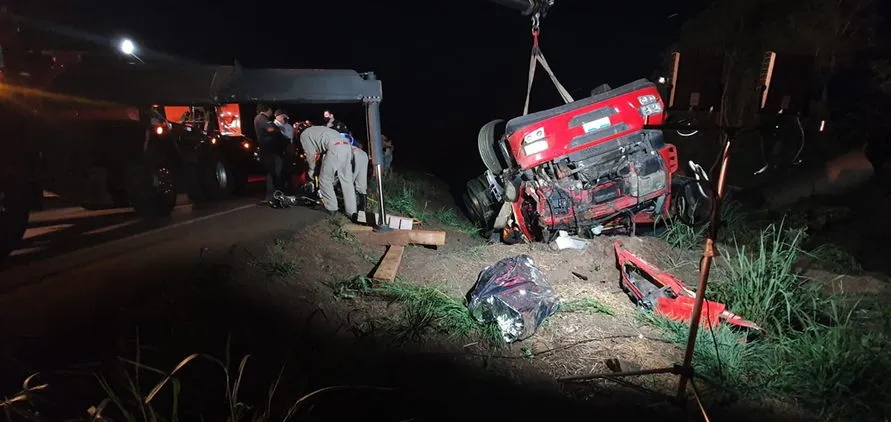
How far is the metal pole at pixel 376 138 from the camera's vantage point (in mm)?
6160

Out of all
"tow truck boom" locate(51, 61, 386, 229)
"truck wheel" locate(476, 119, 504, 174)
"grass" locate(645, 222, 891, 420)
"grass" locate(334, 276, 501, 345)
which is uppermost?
"tow truck boom" locate(51, 61, 386, 229)

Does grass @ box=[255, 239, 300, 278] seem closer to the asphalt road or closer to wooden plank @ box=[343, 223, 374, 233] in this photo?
the asphalt road

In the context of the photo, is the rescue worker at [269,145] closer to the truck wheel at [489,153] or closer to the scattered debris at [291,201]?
the scattered debris at [291,201]

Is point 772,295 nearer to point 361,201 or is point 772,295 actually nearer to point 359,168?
point 359,168

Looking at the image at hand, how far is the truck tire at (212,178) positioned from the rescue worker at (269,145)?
1.37 m

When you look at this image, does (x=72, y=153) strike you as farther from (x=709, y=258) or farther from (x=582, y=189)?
(x=709, y=258)

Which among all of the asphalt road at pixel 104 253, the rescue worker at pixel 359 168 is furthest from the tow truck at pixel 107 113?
the rescue worker at pixel 359 168

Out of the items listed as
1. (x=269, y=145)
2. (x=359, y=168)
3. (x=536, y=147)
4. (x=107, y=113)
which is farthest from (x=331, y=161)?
(x=107, y=113)

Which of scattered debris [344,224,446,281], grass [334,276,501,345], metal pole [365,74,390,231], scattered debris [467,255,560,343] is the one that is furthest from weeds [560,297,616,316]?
metal pole [365,74,390,231]

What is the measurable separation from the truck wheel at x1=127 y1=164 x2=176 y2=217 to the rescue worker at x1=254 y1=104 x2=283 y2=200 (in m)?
1.52

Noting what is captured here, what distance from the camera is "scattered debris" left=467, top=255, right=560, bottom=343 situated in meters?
4.05

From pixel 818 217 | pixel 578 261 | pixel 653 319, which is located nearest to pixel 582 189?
pixel 578 261

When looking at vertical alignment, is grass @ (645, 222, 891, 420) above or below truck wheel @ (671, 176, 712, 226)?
below

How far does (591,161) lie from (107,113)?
6.89 m
